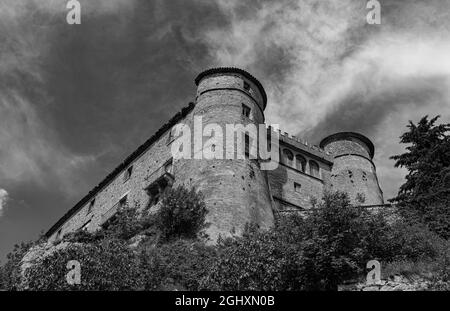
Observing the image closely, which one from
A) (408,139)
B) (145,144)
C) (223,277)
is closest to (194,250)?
(223,277)

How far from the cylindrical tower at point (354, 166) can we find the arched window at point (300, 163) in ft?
7.72

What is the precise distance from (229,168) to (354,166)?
42.7 ft

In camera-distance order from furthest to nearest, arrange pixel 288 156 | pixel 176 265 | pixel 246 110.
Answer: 1. pixel 288 156
2. pixel 246 110
3. pixel 176 265

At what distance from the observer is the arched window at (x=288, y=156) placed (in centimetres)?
3111

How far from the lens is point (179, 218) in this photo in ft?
68.6

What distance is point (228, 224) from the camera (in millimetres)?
21109

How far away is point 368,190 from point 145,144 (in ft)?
48.9

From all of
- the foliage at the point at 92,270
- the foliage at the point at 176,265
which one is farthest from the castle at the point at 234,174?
the foliage at the point at 92,270

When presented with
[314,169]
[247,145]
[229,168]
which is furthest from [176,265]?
[314,169]

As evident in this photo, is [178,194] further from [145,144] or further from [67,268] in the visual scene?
[145,144]

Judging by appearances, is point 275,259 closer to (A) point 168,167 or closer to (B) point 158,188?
(B) point 158,188

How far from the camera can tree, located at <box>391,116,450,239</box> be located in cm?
1934

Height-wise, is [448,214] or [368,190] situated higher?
[368,190]
